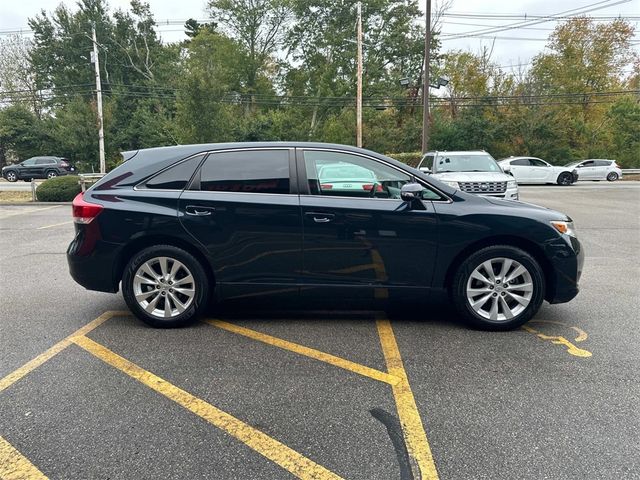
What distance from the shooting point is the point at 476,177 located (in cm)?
998

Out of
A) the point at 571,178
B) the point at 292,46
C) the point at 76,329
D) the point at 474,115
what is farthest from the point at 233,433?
the point at 292,46

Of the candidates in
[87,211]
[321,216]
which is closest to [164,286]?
[87,211]

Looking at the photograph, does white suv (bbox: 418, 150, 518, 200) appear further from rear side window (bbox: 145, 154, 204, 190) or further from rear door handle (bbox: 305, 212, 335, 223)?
rear side window (bbox: 145, 154, 204, 190)

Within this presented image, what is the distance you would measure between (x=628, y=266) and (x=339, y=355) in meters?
5.27

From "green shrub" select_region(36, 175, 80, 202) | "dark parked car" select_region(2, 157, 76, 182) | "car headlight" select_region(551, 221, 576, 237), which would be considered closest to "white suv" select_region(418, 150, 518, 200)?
"car headlight" select_region(551, 221, 576, 237)

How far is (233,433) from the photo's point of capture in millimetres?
2670

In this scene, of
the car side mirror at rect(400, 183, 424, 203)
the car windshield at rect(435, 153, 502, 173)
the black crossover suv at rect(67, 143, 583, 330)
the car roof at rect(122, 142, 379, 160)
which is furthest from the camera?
the car windshield at rect(435, 153, 502, 173)

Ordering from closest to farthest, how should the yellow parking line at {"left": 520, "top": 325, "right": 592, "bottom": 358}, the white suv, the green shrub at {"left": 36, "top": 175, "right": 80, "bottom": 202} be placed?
the yellow parking line at {"left": 520, "top": 325, "right": 592, "bottom": 358}
the white suv
the green shrub at {"left": 36, "top": 175, "right": 80, "bottom": 202}

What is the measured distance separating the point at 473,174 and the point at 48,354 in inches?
348

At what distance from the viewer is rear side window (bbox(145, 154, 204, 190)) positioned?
14.1 ft

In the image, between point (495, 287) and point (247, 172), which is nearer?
point (495, 287)

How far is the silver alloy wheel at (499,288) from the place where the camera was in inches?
164

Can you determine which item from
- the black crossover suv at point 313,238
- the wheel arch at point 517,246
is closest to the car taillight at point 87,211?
the black crossover suv at point 313,238

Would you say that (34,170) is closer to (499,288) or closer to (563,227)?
(499,288)
